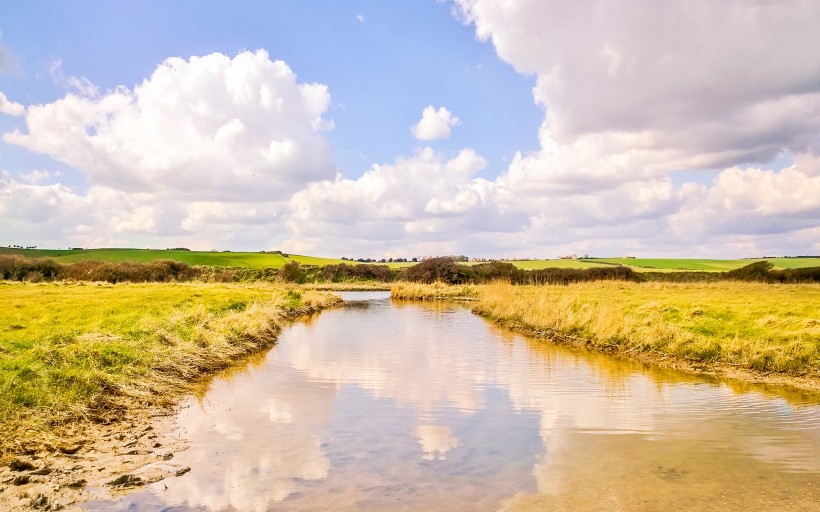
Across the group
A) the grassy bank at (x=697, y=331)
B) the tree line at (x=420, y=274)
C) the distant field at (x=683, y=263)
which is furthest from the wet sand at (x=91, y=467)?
the distant field at (x=683, y=263)

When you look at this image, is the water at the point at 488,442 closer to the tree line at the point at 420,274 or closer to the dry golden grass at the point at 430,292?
the dry golden grass at the point at 430,292

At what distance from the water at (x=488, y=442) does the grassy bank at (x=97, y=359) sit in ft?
4.23

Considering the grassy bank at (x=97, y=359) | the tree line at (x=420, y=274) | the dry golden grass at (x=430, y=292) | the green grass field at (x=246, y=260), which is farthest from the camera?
the green grass field at (x=246, y=260)

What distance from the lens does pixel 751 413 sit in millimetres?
→ 11922

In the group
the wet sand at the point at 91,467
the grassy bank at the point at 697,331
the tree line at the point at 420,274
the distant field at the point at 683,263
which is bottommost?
the wet sand at the point at 91,467

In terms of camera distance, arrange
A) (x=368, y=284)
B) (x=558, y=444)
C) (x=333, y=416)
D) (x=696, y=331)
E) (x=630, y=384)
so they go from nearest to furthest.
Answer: (x=558, y=444) → (x=333, y=416) → (x=630, y=384) → (x=696, y=331) → (x=368, y=284)

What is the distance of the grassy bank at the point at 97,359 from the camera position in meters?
9.38

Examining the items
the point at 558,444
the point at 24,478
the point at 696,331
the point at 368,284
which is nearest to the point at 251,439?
the point at 24,478

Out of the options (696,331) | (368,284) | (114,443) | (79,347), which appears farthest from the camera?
(368,284)

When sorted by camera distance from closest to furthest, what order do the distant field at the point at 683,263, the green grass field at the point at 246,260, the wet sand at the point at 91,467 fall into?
the wet sand at the point at 91,467 < the green grass field at the point at 246,260 < the distant field at the point at 683,263

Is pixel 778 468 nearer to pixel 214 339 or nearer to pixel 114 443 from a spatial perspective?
pixel 114 443

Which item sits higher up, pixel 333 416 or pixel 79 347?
pixel 79 347

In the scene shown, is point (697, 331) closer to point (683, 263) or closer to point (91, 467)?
point (91, 467)

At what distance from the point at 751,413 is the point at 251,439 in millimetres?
10558
